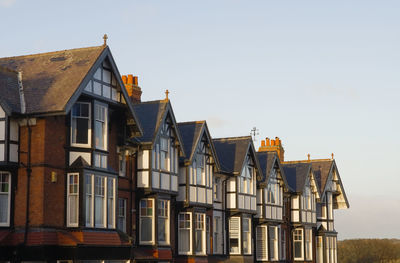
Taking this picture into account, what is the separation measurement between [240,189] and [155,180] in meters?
10.9

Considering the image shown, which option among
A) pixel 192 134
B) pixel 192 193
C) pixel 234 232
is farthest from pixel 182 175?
pixel 234 232

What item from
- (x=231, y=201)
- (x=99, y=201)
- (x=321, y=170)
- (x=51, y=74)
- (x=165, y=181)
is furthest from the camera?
(x=321, y=170)

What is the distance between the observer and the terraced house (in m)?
29.8

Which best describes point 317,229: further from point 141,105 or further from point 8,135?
point 8,135

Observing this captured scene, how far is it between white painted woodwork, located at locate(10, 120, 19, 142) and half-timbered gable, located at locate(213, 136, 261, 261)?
691 inches

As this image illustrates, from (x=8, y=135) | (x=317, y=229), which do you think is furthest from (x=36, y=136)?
(x=317, y=229)

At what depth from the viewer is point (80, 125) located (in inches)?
1241

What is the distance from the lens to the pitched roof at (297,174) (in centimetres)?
5676

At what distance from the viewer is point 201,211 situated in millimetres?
42000

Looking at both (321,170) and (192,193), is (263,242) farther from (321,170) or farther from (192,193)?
(321,170)

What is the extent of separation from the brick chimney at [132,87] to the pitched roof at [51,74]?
8.46 meters

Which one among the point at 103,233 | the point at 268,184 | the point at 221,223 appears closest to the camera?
the point at 103,233

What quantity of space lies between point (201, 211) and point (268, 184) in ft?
33.9

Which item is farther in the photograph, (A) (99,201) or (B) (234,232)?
(B) (234,232)
